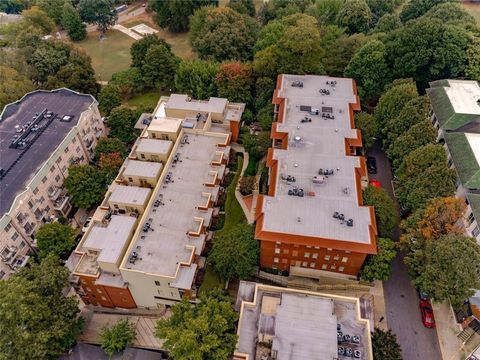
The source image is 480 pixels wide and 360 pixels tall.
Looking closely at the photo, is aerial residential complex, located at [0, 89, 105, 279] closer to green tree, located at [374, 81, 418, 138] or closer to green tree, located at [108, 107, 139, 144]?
green tree, located at [108, 107, 139, 144]

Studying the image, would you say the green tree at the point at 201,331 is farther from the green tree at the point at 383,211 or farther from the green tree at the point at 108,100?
the green tree at the point at 108,100

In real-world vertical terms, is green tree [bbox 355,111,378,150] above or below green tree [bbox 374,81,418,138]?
below

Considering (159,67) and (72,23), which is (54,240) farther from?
(72,23)

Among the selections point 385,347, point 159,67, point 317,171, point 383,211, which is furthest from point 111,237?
point 159,67

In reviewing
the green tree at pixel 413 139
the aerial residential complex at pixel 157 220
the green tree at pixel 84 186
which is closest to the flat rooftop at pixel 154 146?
the aerial residential complex at pixel 157 220

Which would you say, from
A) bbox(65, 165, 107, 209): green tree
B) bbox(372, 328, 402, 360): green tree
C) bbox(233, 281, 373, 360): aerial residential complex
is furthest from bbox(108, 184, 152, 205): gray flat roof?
bbox(372, 328, 402, 360): green tree
